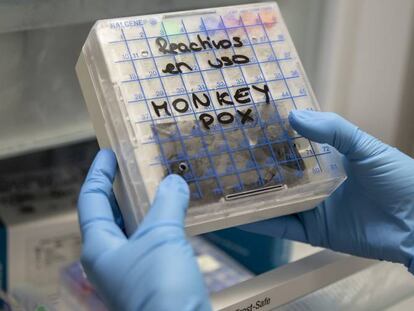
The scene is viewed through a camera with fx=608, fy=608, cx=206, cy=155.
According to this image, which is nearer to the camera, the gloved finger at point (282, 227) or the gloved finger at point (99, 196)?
the gloved finger at point (99, 196)

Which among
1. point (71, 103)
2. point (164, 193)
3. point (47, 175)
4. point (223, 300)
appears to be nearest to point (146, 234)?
point (164, 193)

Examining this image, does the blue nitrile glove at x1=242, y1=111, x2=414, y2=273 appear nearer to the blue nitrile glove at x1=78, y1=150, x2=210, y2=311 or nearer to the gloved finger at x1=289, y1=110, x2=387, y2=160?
the gloved finger at x1=289, y1=110, x2=387, y2=160

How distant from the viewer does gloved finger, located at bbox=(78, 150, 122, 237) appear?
0.61 meters

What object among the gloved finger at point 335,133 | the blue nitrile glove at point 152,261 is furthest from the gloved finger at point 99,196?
the gloved finger at point 335,133

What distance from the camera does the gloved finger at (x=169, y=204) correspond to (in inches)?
22.2

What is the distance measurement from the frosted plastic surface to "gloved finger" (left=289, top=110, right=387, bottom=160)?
0.06 ft

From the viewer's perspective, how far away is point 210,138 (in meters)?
0.64

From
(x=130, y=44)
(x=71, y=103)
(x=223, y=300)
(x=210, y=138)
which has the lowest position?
(x=223, y=300)

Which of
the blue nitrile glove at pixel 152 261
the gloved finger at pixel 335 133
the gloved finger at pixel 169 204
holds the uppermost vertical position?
the gloved finger at pixel 335 133

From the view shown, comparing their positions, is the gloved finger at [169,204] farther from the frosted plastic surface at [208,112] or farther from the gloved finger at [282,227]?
the gloved finger at [282,227]

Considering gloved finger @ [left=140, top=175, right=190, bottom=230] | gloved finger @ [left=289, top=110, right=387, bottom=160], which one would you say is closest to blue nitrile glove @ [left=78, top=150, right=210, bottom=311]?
gloved finger @ [left=140, top=175, right=190, bottom=230]

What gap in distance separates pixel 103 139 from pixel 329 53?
45 centimetres

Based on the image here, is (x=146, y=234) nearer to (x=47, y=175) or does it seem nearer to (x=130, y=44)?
(x=130, y=44)

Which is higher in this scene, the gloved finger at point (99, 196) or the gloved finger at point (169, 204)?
the gloved finger at point (99, 196)
